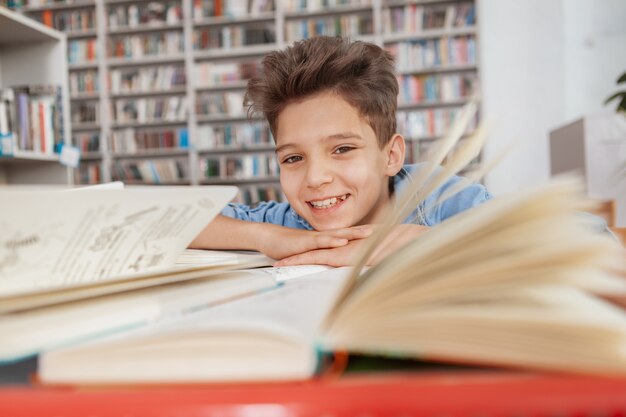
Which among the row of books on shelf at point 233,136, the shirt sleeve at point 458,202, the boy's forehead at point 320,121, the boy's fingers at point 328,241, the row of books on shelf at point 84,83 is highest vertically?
the row of books on shelf at point 84,83

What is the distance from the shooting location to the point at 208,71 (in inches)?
173

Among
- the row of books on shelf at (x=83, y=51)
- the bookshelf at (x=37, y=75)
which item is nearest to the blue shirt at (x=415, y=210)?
the bookshelf at (x=37, y=75)

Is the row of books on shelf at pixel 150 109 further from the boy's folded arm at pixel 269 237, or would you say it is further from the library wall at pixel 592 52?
the boy's folded arm at pixel 269 237

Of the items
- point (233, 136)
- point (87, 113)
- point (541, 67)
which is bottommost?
point (233, 136)

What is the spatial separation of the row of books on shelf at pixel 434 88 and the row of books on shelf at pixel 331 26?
55cm

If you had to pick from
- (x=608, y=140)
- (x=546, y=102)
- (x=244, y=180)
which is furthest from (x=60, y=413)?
(x=546, y=102)

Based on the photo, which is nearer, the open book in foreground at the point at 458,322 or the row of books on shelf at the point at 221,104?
the open book in foreground at the point at 458,322

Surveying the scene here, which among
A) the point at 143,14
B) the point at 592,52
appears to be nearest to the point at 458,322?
the point at 592,52

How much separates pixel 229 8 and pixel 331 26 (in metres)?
0.92

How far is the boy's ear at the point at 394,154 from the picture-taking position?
117 centimetres

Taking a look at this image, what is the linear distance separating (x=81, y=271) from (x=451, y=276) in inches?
11.9

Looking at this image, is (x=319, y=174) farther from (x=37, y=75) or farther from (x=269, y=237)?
(x=37, y=75)

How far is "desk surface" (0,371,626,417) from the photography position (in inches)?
8.3

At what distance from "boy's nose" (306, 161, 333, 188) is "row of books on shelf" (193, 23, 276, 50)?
3.58 m
